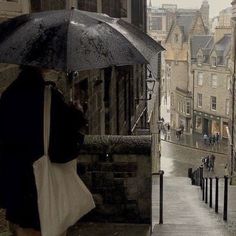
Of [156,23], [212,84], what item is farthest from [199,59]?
[156,23]

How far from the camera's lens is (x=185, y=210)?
10406 mm

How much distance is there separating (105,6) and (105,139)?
6.99 meters

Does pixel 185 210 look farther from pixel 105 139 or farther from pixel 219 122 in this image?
pixel 219 122

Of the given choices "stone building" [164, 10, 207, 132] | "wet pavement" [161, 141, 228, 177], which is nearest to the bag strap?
"wet pavement" [161, 141, 228, 177]

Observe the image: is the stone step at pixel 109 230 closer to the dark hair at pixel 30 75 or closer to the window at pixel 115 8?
the dark hair at pixel 30 75

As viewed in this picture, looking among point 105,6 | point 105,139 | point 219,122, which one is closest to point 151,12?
point 219,122

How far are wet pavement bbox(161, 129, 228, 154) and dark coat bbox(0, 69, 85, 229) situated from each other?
136 ft

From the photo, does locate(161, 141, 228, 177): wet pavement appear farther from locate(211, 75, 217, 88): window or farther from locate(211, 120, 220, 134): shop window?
locate(211, 75, 217, 88): window

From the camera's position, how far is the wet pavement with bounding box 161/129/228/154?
149ft

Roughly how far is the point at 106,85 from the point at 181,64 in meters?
49.4

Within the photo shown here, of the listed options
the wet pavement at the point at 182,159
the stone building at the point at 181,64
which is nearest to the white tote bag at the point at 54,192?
the wet pavement at the point at 182,159

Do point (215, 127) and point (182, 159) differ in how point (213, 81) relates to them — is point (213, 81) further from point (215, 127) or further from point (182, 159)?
point (182, 159)

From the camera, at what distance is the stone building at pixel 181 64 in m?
56.8

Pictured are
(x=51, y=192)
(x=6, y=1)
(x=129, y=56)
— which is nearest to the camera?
(x=51, y=192)
